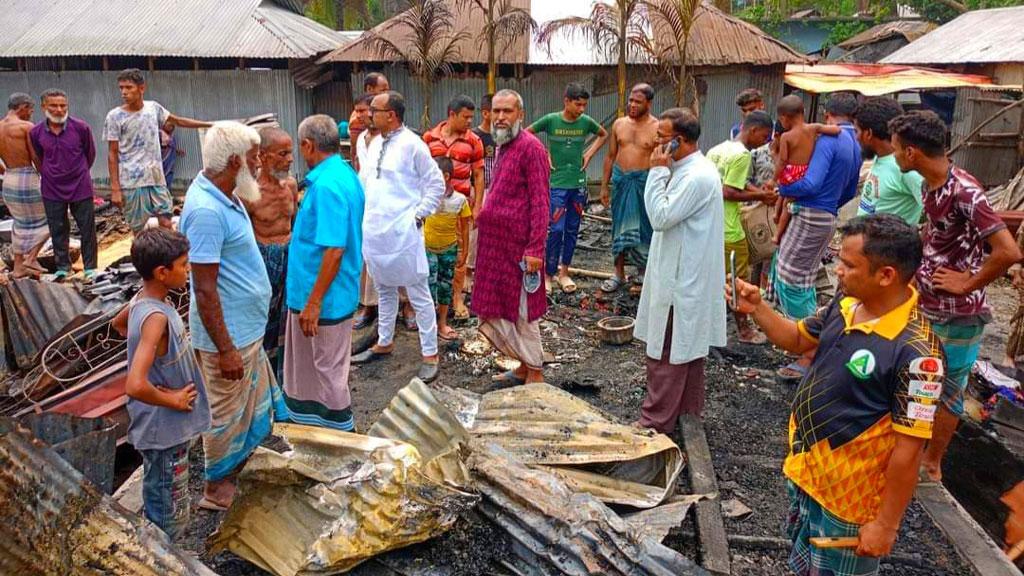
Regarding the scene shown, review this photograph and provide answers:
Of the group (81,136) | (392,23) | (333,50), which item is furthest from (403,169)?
(333,50)

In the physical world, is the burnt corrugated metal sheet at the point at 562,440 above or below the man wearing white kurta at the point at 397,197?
below

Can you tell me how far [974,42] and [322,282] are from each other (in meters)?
15.9

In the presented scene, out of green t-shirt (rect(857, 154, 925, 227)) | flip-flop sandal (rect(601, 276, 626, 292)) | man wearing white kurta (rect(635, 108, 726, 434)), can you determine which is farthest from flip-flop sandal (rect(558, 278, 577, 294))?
green t-shirt (rect(857, 154, 925, 227))

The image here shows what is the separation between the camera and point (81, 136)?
7.62 meters

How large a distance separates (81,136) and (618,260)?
5.76m

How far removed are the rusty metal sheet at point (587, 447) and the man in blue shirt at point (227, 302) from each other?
119 centimetres

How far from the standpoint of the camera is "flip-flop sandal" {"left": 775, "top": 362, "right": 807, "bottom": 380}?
533 centimetres

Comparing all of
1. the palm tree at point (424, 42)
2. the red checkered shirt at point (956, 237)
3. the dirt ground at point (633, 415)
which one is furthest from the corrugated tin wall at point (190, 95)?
the red checkered shirt at point (956, 237)

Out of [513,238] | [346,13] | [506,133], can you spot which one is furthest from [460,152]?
[346,13]

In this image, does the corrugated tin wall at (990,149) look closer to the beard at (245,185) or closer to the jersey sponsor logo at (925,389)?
the jersey sponsor logo at (925,389)

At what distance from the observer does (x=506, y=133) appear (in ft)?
15.7

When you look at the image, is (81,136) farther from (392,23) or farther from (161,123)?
(392,23)

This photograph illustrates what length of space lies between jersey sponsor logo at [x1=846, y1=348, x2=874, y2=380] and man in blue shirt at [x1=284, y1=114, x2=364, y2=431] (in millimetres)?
2626

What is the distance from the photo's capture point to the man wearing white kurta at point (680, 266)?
406cm
